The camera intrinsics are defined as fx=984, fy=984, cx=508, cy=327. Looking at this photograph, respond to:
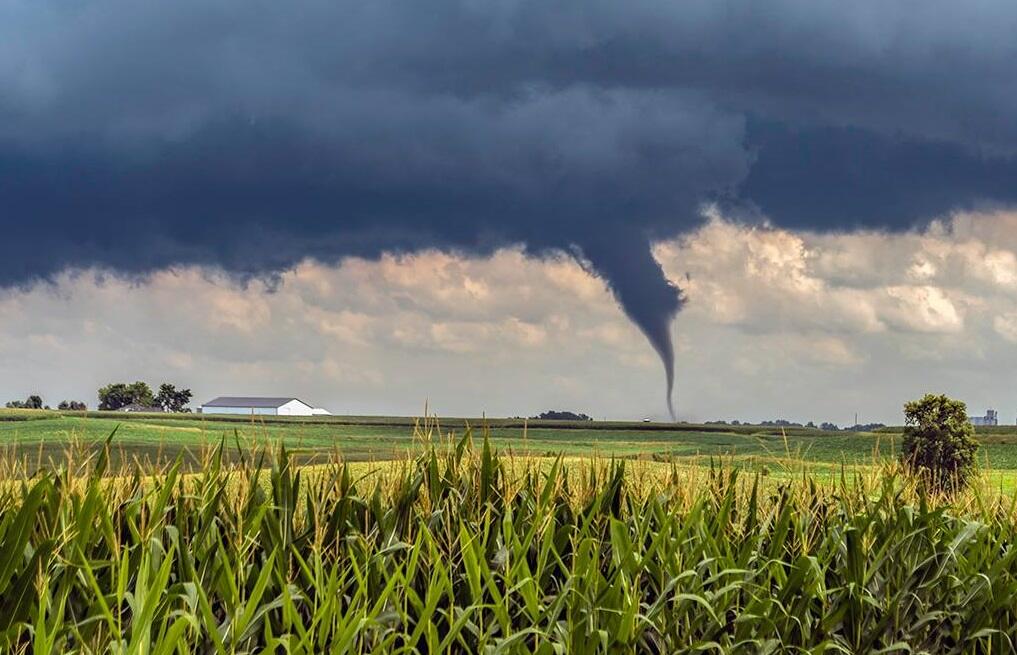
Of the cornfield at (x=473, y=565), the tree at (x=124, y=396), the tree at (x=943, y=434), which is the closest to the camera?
the cornfield at (x=473, y=565)

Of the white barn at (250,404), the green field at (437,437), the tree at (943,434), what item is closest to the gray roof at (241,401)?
the white barn at (250,404)

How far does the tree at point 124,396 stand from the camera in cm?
11994

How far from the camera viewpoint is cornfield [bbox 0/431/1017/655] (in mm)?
5160

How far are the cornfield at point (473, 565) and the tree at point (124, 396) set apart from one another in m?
120

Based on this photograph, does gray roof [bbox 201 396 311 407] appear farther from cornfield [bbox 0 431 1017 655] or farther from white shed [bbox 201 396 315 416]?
cornfield [bbox 0 431 1017 655]

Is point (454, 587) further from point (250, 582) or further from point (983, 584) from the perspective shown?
point (983, 584)

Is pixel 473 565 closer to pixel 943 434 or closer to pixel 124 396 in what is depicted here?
→ pixel 943 434

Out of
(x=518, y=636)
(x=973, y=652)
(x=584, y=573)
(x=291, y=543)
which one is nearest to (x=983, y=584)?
(x=973, y=652)

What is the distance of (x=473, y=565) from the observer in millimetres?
5703

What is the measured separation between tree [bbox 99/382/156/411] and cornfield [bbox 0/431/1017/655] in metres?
120

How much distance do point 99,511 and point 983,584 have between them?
19.3 feet

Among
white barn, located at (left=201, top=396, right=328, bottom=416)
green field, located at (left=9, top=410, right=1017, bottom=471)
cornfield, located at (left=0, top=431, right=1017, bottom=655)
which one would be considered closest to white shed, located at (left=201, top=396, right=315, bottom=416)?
white barn, located at (left=201, top=396, right=328, bottom=416)

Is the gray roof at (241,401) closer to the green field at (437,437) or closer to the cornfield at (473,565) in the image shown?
the green field at (437,437)

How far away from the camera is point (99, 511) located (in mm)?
5723
